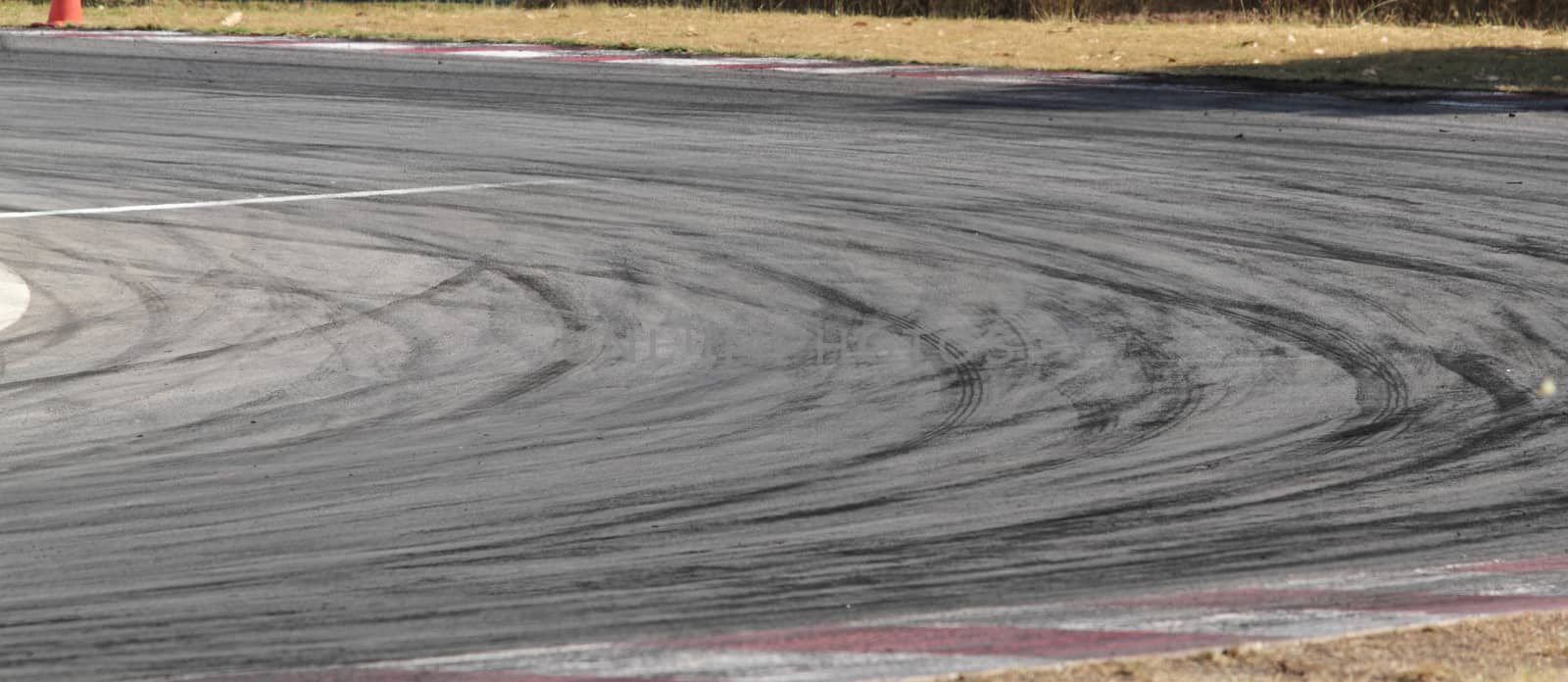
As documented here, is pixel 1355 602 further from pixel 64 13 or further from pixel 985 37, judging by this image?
pixel 64 13

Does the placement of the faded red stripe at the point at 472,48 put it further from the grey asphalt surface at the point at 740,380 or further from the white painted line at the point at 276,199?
the white painted line at the point at 276,199

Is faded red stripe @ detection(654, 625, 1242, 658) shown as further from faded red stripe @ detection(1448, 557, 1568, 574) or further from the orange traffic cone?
the orange traffic cone

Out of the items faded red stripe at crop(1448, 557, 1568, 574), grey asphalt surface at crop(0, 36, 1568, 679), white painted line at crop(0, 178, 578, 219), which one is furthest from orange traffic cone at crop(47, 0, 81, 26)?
faded red stripe at crop(1448, 557, 1568, 574)

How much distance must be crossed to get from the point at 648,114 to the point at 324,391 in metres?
9.99

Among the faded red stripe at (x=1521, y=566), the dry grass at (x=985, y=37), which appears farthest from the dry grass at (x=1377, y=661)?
the dry grass at (x=985, y=37)

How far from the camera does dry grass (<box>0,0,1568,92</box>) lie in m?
20.8

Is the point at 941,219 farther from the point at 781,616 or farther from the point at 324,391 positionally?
the point at 781,616

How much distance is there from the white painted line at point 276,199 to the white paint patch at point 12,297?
215 cm

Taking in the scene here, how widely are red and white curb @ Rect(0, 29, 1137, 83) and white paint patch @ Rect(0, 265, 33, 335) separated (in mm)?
11184

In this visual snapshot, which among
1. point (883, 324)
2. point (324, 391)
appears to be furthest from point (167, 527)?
point (883, 324)

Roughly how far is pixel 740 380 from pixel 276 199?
239 inches

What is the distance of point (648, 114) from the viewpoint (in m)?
17.7

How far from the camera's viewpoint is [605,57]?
22359 millimetres

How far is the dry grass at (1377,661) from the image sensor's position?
4.68 meters
